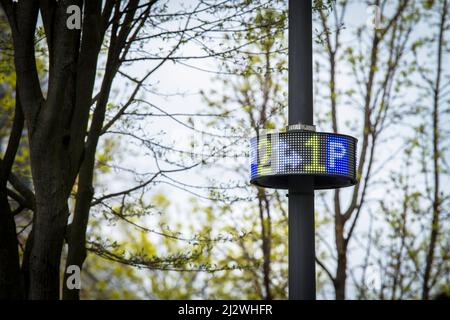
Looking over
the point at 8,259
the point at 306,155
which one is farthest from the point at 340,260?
the point at 306,155

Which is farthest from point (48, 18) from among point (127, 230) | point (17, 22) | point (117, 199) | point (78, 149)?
point (127, 230)

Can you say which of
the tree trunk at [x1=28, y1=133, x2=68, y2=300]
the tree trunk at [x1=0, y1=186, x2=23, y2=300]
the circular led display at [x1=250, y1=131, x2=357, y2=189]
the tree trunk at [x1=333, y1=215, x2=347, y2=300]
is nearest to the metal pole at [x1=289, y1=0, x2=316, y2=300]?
the circular led display at [x1=250, y1=131, x2=357, y2=189]

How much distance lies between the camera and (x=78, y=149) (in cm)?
523

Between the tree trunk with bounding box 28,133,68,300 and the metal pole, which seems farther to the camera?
the tree trunk with bounding box 28,133,68,300

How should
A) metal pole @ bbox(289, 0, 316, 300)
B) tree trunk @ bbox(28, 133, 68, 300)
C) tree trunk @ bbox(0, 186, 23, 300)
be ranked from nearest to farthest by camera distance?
1. metal pole @ bbox(289, 0, 316, 300)
2. tree trunk @ bbox(28, 133, 68, 300)
3. tree trunk @ bbox(0, 186, 23, 300)

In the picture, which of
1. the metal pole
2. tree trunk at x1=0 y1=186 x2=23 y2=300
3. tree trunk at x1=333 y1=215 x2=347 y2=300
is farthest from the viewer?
tree trunk at x1=333 y1=215 x2=347 y2=300

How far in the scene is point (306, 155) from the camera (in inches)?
164

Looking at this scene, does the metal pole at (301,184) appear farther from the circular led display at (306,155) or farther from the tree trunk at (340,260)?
the tree trunk at (340,260)

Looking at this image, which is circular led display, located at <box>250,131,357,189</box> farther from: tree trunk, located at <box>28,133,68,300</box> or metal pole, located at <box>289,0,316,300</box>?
tree trunk, located at <box>28,133,68,300</box>

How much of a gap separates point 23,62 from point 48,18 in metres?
0.37

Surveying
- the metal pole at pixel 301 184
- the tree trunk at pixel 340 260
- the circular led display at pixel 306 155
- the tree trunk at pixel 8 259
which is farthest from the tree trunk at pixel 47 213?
the tree trunk at pixel 340 260

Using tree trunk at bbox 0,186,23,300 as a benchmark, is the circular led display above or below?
above

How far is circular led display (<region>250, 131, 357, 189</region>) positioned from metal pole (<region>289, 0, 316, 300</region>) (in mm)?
168

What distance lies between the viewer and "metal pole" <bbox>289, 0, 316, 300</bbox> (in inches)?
169
